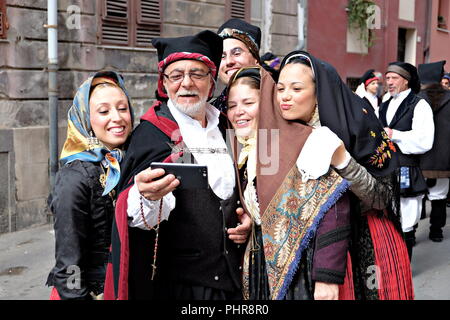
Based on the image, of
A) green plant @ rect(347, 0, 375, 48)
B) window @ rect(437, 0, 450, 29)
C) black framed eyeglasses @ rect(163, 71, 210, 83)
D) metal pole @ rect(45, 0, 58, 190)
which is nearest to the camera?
black framed eyeglasses @ rect(163, 71, 210, 83)

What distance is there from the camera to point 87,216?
232 centimetres

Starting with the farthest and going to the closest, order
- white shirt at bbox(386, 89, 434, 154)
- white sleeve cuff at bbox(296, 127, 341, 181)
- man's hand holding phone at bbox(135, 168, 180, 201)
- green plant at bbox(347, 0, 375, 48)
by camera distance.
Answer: green plant at bbox(347, 0, 375, 48) < white shirt at bbox(386, 89, 434, 154) < white sleeve cuff at bbox(296, 127, 341, 181) < man's hand holding phone at bbox(135, 168, 180, 201)

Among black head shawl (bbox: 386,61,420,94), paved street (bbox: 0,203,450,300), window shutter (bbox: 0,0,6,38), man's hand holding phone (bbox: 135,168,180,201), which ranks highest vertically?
window shutter (bbox: 0,0,6,38)

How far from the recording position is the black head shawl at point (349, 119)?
211 cm

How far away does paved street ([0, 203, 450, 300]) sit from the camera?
184 inches

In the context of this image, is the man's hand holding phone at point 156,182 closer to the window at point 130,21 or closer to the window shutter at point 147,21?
the window at point 130,21

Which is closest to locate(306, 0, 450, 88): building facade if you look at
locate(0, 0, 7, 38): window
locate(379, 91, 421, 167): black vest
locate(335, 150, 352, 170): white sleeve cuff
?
locate(379, 91, 421, 167): black vest

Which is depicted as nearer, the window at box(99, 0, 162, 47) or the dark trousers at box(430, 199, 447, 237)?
the dark trousers at box(430, 199, 447, 237)

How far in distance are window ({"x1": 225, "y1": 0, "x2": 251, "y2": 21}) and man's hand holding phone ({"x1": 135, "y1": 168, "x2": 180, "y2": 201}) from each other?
24.5 feet

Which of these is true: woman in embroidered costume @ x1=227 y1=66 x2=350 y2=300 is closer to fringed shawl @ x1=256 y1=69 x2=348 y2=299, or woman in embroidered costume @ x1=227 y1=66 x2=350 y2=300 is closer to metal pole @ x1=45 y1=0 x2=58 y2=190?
fringed shawl @ x1=256 y1=69 x2=348 y2=299

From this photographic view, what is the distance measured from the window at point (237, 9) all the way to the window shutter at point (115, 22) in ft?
6.76

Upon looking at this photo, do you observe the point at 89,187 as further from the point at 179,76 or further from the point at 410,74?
the point at 410,74

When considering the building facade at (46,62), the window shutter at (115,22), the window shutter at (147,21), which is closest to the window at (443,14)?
the building facade at (46,62)
